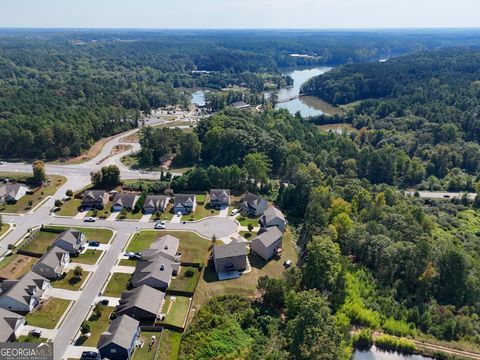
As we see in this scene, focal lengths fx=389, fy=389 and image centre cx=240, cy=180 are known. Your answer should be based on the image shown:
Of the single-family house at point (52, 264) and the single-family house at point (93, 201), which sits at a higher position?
the single-family house at point (52, 264)

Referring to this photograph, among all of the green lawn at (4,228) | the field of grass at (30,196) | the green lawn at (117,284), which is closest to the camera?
the green lawn at (117,284)

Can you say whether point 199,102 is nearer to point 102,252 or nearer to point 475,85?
point 475,85

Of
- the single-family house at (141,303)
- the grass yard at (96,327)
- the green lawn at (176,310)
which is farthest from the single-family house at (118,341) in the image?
the green lawn at (176,310)

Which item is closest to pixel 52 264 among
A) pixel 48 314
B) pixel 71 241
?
pixel 71 241

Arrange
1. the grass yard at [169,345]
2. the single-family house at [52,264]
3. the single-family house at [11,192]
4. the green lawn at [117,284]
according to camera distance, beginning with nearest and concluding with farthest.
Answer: the grass yard at [169,345]
the green lawn at [117,284]
the single-family house at [52,264]
the single-family house at [11,192]

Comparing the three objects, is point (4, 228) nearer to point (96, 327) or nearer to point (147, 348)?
point (96, 327)

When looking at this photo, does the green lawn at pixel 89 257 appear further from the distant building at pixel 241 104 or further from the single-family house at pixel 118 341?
the distant building at pixel 241 104

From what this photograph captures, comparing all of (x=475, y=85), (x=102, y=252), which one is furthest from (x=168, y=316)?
(x=475, y=85)
